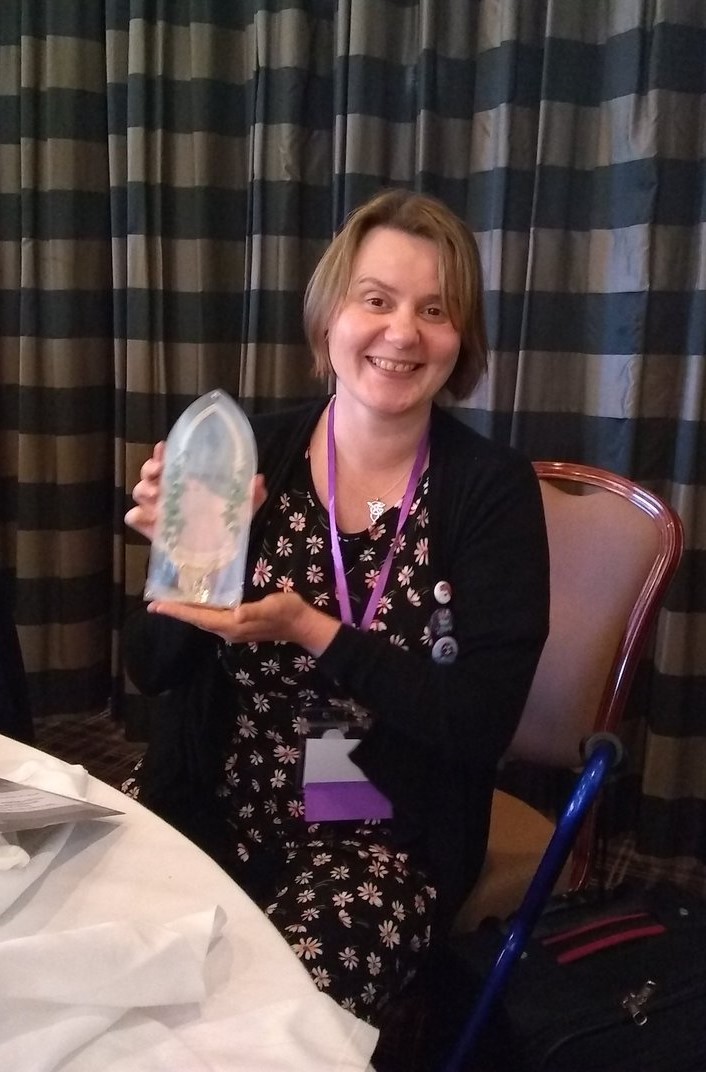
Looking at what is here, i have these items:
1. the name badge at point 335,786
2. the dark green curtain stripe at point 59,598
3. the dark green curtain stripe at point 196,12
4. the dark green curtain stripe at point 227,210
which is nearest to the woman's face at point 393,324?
the name badge at point 335,786

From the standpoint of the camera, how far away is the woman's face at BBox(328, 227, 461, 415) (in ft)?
4.07

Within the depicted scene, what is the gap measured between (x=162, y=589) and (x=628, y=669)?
0.71 meters

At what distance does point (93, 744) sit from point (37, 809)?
1.89 metres

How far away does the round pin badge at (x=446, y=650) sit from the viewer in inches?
47.4

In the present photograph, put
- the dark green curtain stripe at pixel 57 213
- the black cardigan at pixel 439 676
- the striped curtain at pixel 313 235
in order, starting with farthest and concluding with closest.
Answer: the dark green curtain stripe at pixel 57 213 < the striped curtain at pixel 313 235 < the black cardigan at pixel 439 676

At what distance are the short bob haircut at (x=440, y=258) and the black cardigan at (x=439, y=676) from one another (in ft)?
0.54

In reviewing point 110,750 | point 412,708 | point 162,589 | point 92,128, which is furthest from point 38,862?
point 92,128

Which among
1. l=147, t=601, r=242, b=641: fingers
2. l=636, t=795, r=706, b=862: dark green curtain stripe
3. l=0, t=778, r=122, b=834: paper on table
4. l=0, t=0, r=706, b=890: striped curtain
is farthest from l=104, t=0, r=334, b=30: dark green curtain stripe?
l=636, t=795, r=706, b=862: dark green curtain stripe

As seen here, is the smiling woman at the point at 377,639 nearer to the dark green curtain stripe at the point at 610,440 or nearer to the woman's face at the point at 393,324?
the woman's face at the point at 393,324

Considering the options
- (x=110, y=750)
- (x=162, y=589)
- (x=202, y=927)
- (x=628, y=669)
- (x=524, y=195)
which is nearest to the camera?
(x=202, y=927)

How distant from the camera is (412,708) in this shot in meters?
1.15

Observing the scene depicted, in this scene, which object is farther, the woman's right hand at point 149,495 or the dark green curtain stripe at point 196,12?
the dark green curtain stripe at point 196,12

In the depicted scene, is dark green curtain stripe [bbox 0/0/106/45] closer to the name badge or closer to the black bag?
the name badge

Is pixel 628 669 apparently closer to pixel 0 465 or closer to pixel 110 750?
pixel 110 750
